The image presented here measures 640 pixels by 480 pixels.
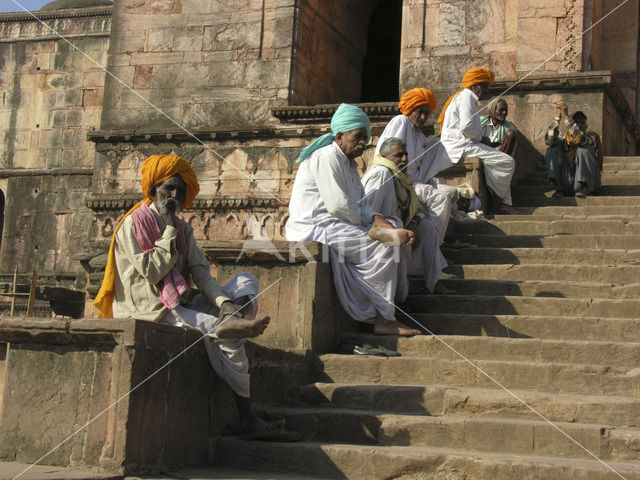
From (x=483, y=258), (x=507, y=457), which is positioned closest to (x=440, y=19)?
(x=483, y=258)

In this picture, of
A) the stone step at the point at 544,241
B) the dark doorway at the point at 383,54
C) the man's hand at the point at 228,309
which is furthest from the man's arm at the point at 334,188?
the dark doorway at the point at 383,54

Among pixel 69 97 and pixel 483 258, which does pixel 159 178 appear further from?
pixel 69 97

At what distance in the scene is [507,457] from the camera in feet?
17.9

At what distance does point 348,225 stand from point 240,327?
223cm

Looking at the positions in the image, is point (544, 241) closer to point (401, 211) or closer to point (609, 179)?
point (401, 211)

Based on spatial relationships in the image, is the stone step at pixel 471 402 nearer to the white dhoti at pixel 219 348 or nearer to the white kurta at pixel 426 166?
the white dhoti at pixel 219 348

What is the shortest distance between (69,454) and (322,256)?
2680 millimetres

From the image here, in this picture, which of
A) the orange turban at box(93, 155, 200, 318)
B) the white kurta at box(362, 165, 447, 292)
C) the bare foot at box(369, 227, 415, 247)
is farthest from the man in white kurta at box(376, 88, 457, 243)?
the orange turban at box(93, 155, 200, 318)

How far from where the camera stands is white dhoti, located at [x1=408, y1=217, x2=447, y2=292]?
8.52 m

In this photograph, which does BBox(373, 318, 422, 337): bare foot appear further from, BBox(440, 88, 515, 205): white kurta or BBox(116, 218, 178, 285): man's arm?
BBox(440, 88, 515, 205): white kurta

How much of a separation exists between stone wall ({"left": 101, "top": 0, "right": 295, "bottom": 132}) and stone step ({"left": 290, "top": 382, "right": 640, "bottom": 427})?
8.87 m

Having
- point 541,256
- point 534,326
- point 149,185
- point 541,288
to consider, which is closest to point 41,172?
point 541,256

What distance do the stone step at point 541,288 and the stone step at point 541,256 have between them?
0.59m

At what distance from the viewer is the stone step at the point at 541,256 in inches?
342
